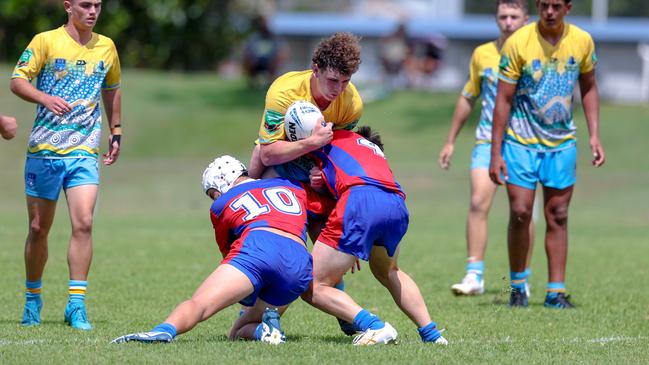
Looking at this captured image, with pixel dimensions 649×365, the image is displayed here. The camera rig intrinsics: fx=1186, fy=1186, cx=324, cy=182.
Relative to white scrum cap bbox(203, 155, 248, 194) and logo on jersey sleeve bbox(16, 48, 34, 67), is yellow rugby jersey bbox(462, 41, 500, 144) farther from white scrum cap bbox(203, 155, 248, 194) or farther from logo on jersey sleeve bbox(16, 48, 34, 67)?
logo on jersey sleeve bbox(16, 48, 34, 67)

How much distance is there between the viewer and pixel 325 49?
6918 mm

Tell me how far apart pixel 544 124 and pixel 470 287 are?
1652mm

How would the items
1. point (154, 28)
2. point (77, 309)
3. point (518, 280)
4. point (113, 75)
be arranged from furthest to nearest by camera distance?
1. point (154, 28)
2. point (518, 280)
3. point (113, 75)
4. point (77, 309)

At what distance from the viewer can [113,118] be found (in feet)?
27.4

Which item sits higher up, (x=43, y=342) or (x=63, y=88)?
(x=63, y=88)

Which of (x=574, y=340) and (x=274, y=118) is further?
(x=574, y=340)

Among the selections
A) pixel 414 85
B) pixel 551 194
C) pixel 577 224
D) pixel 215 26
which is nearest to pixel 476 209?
pixel 551 194

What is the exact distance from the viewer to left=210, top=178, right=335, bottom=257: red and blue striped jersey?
6.85 meters

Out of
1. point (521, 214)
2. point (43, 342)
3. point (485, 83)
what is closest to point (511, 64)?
point (521, 214)

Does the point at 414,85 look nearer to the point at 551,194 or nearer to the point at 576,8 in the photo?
the point at 576,8

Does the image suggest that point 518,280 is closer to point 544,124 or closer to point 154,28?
point 544,124

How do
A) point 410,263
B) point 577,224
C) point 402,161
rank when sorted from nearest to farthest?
point 410,263
point 577,224
point 402,161

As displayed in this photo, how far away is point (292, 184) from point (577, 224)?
38.2 ft

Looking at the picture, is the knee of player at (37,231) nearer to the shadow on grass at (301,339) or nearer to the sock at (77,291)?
the sock at (77,291)
